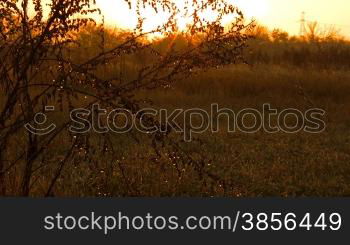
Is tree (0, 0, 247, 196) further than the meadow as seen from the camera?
No

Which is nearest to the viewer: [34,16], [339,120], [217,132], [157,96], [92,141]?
[34,16]

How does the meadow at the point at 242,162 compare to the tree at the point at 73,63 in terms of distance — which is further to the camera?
the meadow at the point at 242,162

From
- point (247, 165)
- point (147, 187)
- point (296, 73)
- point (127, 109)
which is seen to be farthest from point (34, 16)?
point (296, 73)

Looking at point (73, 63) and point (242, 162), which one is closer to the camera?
point (73, 63)

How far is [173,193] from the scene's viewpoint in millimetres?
6125

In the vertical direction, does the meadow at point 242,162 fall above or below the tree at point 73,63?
below

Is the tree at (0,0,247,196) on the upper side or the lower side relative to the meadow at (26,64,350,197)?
upper

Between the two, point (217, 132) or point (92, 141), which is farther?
point (217, 132)

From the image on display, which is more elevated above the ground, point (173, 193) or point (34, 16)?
point (34, 16)

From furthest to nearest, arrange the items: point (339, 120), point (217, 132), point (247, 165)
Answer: point (339, 120)
point (217, 132)
point (247, 165)

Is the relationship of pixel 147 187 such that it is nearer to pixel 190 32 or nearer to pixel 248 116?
pixel 190 32

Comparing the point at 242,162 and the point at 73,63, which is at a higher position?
the point at 73,63

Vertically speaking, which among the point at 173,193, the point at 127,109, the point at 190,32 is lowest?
the point at 173,193

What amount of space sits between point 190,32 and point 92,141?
16.0 feet
